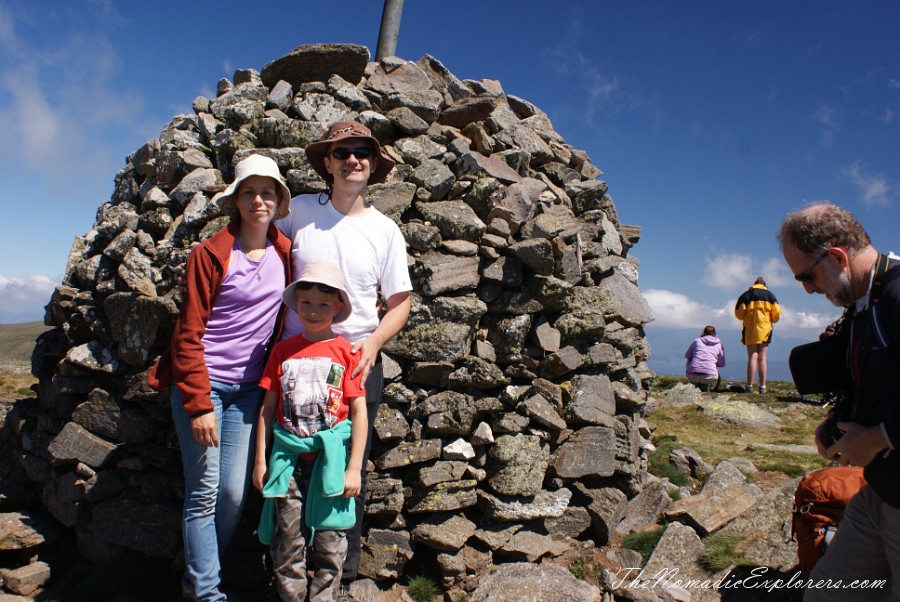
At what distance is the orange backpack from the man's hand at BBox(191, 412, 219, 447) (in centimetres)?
483

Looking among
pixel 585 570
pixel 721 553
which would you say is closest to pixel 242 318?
pixel 585 570

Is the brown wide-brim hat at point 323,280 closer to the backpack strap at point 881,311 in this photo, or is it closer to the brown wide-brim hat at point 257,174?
the brown wide-brim hat at point 257,174

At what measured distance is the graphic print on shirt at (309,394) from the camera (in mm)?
3832

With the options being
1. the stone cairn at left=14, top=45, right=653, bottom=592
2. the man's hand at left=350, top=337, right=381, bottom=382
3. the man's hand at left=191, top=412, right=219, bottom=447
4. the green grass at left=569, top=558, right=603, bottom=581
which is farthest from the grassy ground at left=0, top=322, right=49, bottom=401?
the green grass at left=569, top=558, right=603, bottom=581

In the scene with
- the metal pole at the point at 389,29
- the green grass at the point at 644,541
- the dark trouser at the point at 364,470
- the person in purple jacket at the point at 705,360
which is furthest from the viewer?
the person in purple jacket at the point at 705,360

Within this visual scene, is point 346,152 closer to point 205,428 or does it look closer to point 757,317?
point 205,428

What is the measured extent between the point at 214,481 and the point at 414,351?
2282mm

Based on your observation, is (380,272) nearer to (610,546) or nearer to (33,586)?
(610,546)

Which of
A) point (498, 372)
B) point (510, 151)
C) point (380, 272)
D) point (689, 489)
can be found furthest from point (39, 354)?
point (689, 489)

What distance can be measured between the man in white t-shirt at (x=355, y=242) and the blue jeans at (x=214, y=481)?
66 cm

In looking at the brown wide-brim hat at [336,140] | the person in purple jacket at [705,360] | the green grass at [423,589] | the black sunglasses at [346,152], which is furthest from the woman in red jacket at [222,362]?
the person in purple jacket at [705,360]

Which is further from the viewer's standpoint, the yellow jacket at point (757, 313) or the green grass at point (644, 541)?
the yellow jacket at point (757, 313)

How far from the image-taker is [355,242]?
166 inches

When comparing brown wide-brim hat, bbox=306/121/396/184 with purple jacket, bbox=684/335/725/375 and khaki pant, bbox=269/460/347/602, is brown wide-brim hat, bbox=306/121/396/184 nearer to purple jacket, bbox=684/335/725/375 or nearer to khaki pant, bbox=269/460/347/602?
khaki pant, bbox=269/460/347/602
